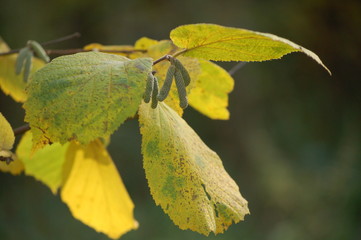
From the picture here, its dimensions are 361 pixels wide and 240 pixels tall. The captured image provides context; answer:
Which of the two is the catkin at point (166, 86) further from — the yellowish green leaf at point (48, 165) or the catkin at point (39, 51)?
the yellowish green leaf at point (48, 165)

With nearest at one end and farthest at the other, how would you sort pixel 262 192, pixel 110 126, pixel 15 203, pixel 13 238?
pixel 110 126 → pixel 13 238 → pixel 15 203 → pixel 262 192

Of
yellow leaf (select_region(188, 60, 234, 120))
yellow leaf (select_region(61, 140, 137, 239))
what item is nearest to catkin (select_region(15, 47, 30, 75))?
yellow leaf (select_region(61, 140, 137, 239))

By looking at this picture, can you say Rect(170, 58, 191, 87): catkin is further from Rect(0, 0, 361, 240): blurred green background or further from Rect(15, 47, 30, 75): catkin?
Rect(0, 0, 361, 240): blurred green background

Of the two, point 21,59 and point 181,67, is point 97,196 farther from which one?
point 181,67

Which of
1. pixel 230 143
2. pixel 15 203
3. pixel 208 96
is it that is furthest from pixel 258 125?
pixel 208 96

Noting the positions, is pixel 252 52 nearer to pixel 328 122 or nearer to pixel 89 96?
pixel 89 96

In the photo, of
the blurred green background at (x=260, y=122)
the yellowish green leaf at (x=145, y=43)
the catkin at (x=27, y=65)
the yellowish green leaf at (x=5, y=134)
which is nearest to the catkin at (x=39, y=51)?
the catkin at (x=27, y=65)

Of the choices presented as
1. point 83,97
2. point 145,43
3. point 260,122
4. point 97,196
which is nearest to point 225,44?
point 83,97
